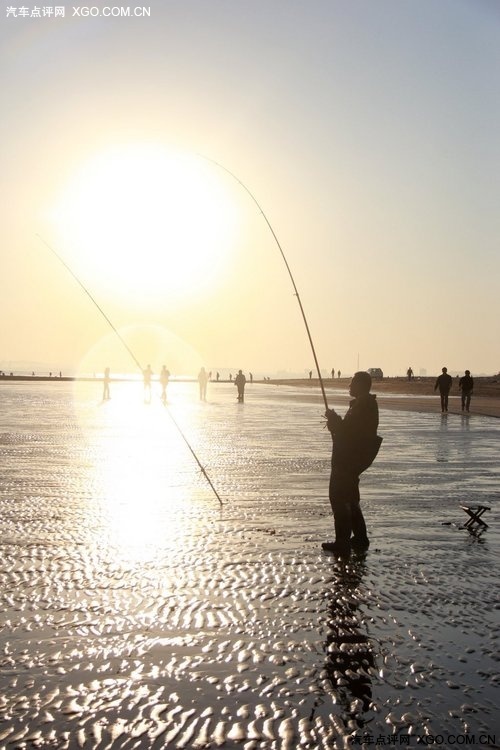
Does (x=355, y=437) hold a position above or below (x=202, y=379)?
below

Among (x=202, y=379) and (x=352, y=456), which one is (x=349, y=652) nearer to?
(x=352, y=456)

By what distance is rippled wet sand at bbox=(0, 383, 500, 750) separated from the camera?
3398mm

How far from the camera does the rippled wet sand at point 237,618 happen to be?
340 centimetres

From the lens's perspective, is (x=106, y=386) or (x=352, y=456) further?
(x=106, y=386)

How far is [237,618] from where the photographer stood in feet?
15.6

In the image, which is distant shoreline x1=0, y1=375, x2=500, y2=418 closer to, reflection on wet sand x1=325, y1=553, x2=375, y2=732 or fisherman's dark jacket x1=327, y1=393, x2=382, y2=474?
fisherman's dark jacket x1=327, y1=393, x2=382, y2=474

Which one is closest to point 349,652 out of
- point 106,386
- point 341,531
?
point 341,531

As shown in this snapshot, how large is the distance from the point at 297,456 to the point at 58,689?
11394mm

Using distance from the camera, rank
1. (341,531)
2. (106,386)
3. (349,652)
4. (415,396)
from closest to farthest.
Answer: (349,652) < (341,531) < (106,386) < (415,396)

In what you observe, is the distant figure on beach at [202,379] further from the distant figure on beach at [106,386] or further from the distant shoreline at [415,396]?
the distant shoreline at [415,396]

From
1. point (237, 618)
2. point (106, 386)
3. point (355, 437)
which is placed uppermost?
point (355, 437)

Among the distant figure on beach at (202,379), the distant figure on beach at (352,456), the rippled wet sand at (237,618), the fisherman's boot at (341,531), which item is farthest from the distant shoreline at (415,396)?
the fisherman's boot at (341,531)

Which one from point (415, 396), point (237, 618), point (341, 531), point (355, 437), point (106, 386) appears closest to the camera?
point (237, 618)

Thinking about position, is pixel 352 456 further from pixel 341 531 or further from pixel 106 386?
pixel 106 386
